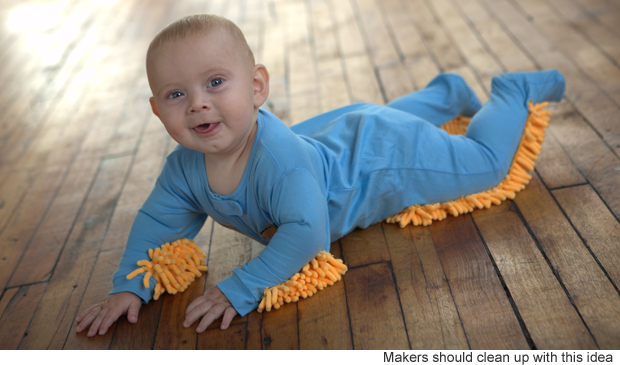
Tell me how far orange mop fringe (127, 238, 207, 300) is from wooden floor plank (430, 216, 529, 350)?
1.86 ft

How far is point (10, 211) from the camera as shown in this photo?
5.74ft

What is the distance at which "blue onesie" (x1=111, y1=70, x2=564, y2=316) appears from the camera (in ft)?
3.75

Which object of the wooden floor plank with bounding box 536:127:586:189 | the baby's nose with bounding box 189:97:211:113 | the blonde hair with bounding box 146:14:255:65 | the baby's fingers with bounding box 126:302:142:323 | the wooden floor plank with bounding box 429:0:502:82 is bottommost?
the wooden floor plank with bounding box 429:0:502:82

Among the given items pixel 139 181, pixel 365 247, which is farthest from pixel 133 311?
pixel 139 181

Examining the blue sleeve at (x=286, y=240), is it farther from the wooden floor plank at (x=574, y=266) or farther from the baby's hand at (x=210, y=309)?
the wooden floor plank at (x=574, y=266)

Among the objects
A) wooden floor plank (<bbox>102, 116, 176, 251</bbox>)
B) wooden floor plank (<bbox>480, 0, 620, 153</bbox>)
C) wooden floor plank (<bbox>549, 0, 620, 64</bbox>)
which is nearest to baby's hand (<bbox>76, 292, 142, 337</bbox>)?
wooden floor plank (<bbox>102, 116, 176, 251</bbox>)

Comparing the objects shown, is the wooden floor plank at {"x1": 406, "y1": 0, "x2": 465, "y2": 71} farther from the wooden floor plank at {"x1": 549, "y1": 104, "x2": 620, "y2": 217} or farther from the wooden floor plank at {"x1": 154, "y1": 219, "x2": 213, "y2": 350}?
the wooden floor plank at {"x1": 154, "y1": 219, "x2": 213, "y2": 350}

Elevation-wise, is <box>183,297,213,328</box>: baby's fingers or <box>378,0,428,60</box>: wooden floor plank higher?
<box>183,297,213,328</box>: baby's fingers

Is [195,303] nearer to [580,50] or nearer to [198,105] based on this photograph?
[198,105]

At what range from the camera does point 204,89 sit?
3.51 feet

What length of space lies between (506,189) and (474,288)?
367mm

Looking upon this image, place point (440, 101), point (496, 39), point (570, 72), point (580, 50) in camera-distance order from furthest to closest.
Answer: point (496, 39), point (580, 50), point (570, 72), point (440, 101)
